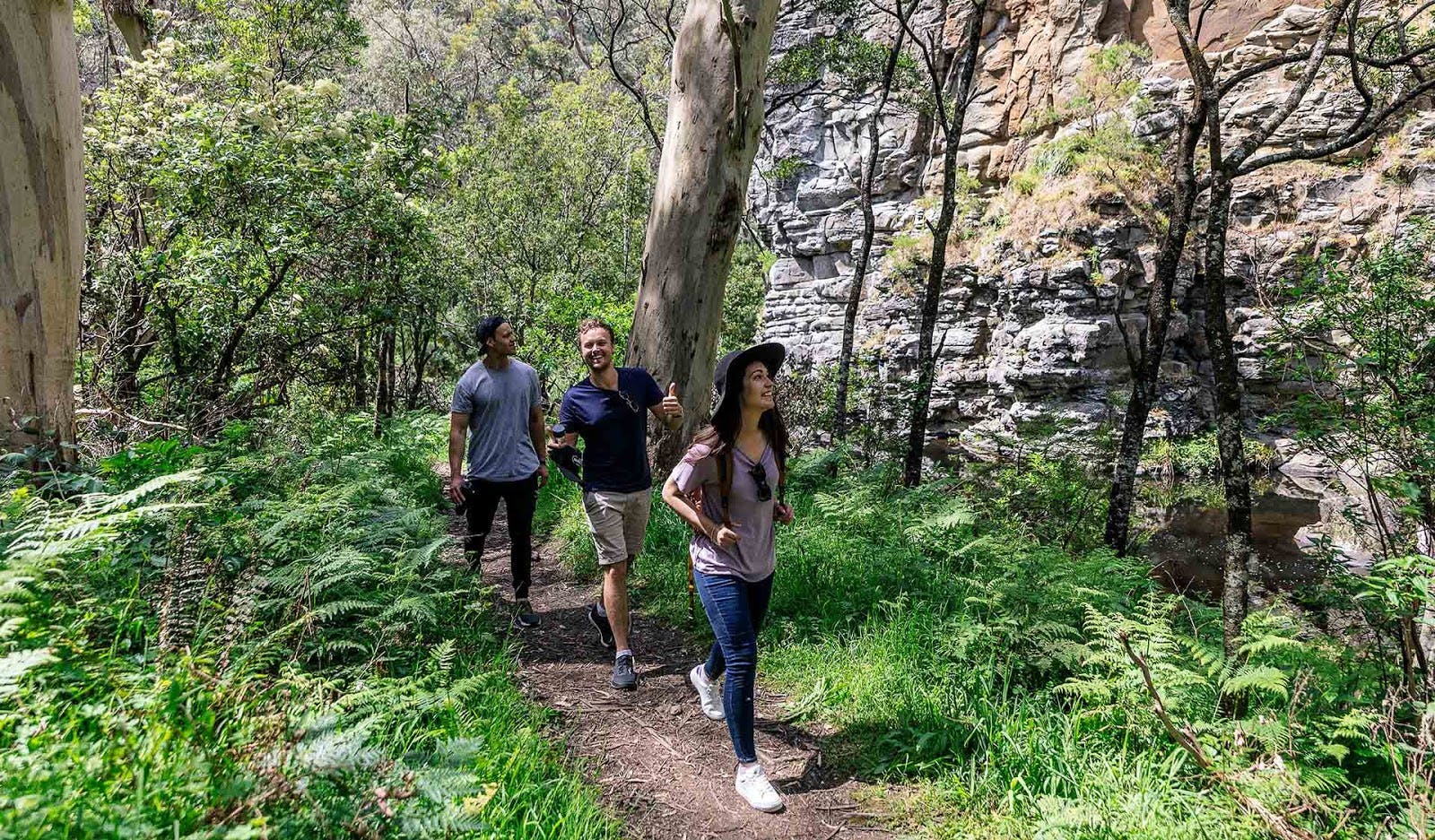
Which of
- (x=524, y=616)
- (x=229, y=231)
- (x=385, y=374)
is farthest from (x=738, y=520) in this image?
(x=385, y=374)

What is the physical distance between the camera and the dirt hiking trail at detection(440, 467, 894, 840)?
3.12 metres

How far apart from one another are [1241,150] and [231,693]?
21.5 feet

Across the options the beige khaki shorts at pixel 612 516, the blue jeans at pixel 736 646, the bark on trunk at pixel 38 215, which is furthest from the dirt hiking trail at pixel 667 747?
the bark on trunk at pixel 38 215

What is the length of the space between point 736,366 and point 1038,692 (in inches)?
86.5

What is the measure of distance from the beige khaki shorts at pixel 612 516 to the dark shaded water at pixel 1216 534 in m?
11.3

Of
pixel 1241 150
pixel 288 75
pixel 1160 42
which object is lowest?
pixel 1241 150

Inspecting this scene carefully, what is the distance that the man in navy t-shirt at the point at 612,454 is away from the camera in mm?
4289

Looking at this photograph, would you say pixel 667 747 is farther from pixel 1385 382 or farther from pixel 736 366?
pixel 1385 382

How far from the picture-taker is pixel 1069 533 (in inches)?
343

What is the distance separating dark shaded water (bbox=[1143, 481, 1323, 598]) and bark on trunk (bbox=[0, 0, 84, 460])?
14188mm

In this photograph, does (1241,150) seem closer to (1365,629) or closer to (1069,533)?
(1365,629)

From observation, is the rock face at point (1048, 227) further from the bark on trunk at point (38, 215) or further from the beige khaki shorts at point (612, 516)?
the bark on trunk at point (38, 215)

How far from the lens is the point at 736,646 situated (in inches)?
127

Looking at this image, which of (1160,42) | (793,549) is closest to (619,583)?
(793,549)
